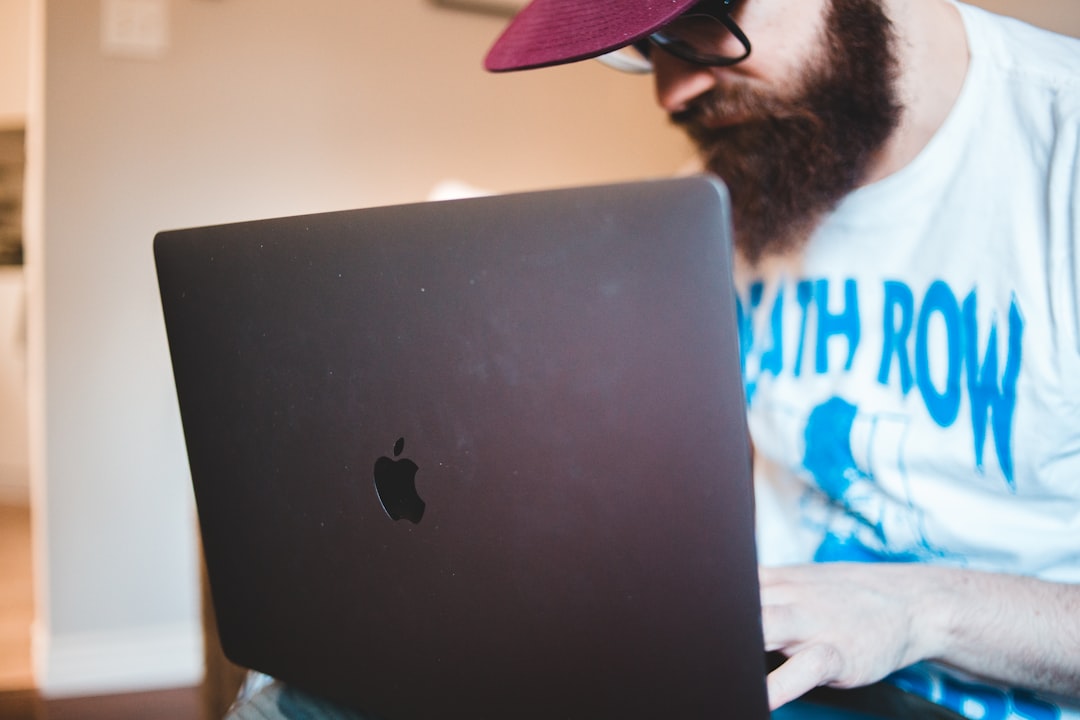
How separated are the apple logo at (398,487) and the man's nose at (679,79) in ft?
1.78

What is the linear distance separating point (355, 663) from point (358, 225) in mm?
286

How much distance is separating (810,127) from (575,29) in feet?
0.96

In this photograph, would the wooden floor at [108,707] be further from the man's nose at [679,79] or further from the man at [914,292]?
the man's nose at [679,79]

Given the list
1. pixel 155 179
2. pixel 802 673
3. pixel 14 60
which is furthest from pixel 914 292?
pixel 14 60

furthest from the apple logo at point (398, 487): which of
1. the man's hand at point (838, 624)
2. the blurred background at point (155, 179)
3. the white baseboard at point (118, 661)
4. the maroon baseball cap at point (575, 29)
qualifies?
the white baseboard at point (118, 661)

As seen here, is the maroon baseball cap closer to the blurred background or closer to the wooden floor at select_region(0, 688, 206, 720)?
the blurred background

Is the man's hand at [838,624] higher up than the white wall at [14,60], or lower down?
lower down

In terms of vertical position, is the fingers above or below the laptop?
below

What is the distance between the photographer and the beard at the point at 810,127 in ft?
2.56

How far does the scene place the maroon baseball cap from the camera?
0.62m

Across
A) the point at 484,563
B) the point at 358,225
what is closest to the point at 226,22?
the point at 358,225

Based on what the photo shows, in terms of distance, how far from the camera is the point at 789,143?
0.84m

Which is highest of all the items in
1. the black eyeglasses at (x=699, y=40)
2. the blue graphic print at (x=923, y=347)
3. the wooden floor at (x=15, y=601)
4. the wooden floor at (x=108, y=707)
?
the black eyeglasses at (x=699, y=40)

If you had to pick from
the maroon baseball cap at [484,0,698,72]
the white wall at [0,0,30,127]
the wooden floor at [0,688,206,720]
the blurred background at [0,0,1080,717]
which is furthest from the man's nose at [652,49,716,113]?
the white wall at [0,0,30,127]
